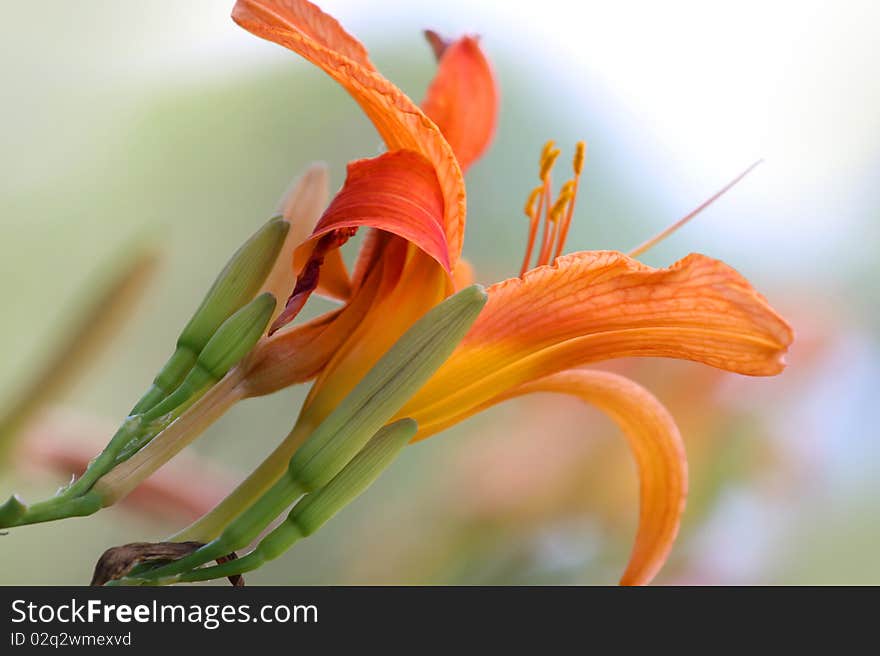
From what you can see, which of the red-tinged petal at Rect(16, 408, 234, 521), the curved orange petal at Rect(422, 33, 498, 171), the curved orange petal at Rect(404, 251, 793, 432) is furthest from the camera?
the red-tinged petal at Rect(16, 408, 234, 521)

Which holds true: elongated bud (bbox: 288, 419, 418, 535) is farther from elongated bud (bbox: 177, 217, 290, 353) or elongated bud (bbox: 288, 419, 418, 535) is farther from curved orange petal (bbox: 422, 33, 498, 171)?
curved orange petal (bbox: 422, 33, 498, 171)

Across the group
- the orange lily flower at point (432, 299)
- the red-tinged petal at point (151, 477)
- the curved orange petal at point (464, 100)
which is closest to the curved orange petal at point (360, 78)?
the orange lily flower at point (432, 299)

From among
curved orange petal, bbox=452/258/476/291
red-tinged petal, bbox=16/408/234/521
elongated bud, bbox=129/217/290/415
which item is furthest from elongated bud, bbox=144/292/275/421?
red-tinged petal, bbox=16/408/234/521

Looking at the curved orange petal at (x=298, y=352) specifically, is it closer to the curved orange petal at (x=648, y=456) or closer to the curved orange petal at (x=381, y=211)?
the curved orange petal at (x=381, y=211)

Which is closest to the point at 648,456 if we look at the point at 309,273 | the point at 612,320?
the point at 612,320

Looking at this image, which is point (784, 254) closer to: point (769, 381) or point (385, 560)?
point (769, 381)

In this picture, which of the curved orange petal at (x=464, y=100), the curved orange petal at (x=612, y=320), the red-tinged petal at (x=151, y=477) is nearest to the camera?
the curved orange petal at (x=612, y=320)
